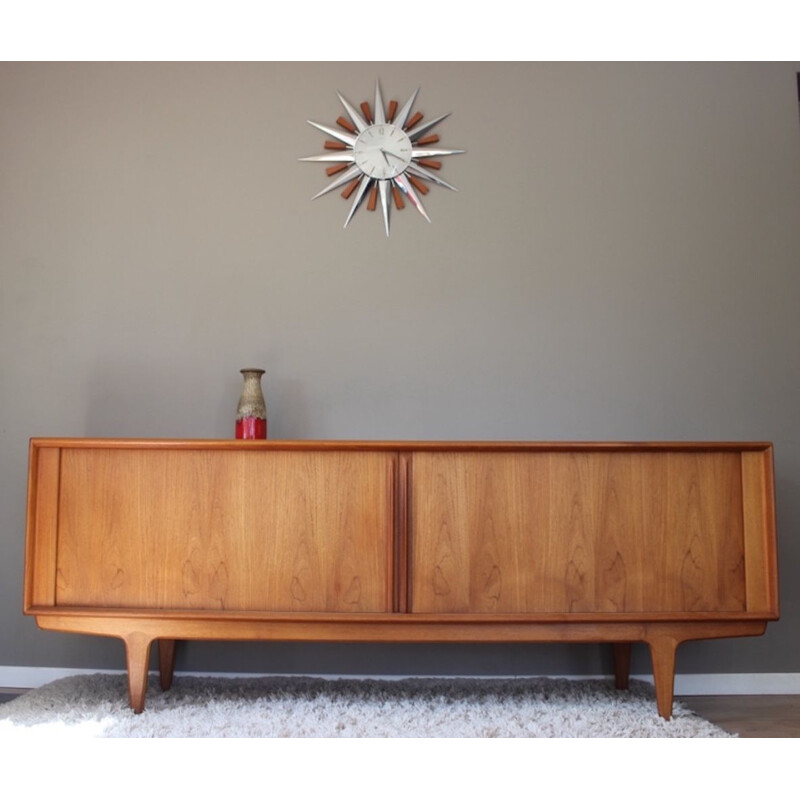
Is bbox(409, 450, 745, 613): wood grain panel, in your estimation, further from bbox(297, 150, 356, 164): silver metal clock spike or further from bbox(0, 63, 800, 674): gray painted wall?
bbox(297, 150, 356, 164): silver metal clock spike

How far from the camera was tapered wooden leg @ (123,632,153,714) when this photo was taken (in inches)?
86.7

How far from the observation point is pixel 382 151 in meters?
2.85

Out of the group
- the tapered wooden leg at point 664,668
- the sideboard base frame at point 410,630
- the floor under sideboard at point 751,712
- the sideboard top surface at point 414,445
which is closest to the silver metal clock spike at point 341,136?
the sideboard top surface at point 414,445

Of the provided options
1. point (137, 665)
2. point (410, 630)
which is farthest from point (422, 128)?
point (137, 665)

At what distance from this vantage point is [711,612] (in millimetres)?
2178

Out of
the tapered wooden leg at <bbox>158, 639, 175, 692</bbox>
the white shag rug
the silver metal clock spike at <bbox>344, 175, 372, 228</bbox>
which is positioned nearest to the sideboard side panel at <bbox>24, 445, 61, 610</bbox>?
the white shag rug

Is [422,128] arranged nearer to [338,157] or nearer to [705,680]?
[338,157]

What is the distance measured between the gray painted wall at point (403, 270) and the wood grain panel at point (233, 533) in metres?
0.57

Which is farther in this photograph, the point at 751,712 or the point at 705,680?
the point at 705,680

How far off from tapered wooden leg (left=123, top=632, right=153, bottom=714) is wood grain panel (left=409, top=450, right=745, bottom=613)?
70cm

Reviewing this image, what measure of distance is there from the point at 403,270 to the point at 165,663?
4.63ft

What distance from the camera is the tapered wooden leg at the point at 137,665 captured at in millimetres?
2201
